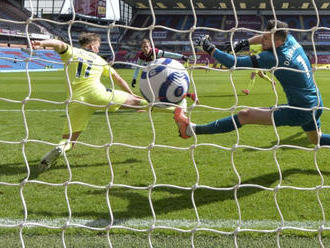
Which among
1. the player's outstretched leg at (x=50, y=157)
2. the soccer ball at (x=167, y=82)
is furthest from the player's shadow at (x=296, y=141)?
the player's outstretched leg at (x=50, y=157)

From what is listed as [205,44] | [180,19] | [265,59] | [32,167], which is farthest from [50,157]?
[180,19]

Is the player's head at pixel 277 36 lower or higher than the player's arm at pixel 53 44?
higher

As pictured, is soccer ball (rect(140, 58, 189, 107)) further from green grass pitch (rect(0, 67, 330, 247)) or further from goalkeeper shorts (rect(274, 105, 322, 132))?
goalkeeper shorts (rect(274, 105, 322, 132))

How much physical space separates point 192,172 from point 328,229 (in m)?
1.81

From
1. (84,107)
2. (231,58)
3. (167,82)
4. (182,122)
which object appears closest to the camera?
(231,58)

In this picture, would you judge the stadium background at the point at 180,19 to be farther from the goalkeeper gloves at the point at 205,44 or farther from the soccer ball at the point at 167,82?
the goalkeeper gloves at the point at 205,44

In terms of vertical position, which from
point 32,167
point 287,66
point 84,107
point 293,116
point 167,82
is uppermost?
point 287,66

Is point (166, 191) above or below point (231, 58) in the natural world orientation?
below

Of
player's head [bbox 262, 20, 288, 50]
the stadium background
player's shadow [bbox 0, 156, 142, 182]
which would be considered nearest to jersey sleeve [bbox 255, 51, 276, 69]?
player's head [bbox 262, 20, 288, 50]

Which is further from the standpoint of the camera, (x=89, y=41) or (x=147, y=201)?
(x=89, y=41)

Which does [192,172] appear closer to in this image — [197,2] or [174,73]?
[174,73]

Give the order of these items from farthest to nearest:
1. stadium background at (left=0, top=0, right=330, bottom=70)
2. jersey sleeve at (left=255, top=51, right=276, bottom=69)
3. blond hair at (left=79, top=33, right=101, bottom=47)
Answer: stadium background at (left=0, top=0, right=330, bottom=70) → blond hair at (left=79, top=33, right=101, bottom=47) → jersey sleeve at (left=255, top=51, right=276, bottom=69)

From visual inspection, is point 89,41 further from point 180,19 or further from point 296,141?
point 180,19

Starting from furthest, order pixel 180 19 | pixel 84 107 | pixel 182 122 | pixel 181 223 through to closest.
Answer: pixel 180 19 → pixel 84 107 → pixel 182 122 → pixel 181 223
